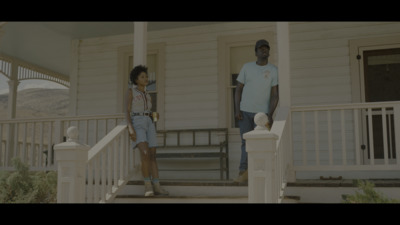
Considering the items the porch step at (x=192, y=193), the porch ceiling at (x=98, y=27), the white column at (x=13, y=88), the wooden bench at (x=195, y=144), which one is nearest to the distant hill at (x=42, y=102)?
the white column at (x=13, y=88)

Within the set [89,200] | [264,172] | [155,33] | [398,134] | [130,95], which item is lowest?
[89,200]

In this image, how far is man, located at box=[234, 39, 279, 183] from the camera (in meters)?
5.76

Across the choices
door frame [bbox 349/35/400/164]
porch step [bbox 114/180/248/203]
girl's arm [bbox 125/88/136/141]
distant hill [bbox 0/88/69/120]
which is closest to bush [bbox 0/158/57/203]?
porch step [bbox 114/180/248/203]

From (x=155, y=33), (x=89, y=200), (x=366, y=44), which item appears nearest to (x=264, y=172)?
(x=89, y=200)

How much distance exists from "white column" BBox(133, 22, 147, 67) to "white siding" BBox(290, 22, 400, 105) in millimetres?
2783

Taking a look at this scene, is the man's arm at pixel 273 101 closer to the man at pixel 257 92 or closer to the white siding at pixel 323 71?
the man at pixel 257 92

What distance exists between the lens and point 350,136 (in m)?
7.77

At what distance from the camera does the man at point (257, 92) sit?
5.76m

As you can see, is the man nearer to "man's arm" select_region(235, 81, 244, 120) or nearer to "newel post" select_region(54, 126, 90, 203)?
"man's arm" select_region(235, 81, 244, 120)

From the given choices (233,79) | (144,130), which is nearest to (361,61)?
(233,79)
